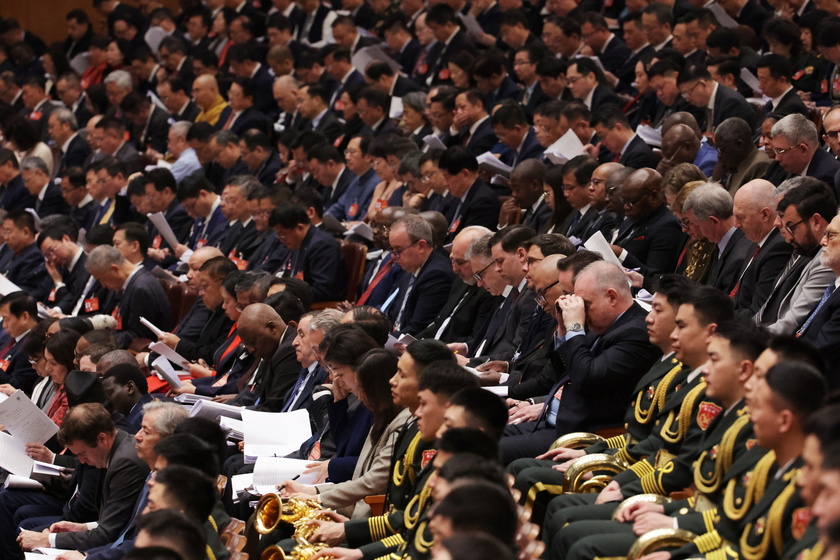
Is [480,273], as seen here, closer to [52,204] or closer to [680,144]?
[680,144]

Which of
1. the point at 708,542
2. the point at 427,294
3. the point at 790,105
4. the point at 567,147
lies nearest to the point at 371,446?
the point at 708,542

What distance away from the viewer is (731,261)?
4574mm

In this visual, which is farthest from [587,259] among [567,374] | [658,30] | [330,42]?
[330,42]

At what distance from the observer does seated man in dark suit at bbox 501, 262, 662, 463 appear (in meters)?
3.70

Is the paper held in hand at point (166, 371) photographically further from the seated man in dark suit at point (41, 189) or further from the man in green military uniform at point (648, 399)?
the seated man in dark suit at point (41, 189)

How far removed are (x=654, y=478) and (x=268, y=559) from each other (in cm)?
118

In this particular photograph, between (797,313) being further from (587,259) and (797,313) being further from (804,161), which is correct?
(804,161)

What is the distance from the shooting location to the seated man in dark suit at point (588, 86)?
736 cm

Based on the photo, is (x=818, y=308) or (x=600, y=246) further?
(x=600, y=246)

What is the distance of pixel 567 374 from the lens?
153 inches

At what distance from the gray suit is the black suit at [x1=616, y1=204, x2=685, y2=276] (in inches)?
87.4

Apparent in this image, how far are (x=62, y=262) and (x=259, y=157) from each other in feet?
5.38

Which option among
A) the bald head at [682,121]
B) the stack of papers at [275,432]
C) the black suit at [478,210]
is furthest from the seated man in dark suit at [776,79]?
the stack of papers at [275,432]

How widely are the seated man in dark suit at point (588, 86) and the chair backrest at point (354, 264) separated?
6.17 ft
